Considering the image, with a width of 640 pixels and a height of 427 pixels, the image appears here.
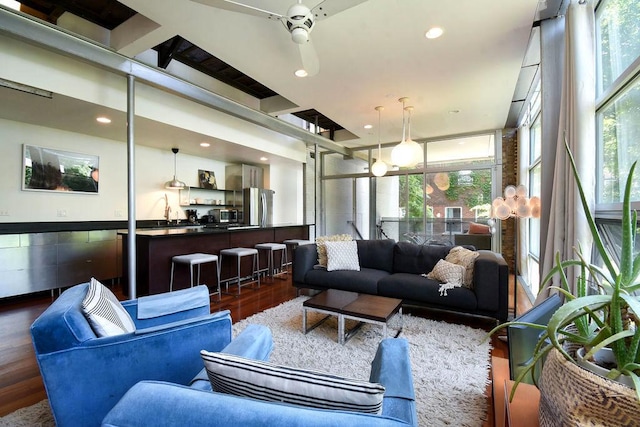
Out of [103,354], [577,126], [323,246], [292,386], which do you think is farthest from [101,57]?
[577,126]

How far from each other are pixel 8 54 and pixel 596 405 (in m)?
4.61

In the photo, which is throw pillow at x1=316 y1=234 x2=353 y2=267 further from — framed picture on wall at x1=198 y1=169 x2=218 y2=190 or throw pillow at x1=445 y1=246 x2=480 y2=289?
framed picture on wall at x1=198 y1=169 x2=218 y2=190

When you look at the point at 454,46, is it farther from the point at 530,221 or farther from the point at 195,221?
the point at 195,221

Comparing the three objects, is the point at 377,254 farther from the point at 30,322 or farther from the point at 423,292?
the point at 30,322

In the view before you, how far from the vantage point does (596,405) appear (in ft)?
2.04

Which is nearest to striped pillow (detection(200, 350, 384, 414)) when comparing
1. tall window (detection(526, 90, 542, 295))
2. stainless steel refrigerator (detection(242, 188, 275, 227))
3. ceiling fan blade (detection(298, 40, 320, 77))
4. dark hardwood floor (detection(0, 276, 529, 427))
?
dark hardwood floor (detection(0, 276, 529, 427))

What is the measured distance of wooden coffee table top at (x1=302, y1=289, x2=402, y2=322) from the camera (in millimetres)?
2502

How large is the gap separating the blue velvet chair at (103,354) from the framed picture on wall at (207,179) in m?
5.38

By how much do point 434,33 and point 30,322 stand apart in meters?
5.10

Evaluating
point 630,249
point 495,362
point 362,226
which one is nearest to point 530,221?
point 362,226

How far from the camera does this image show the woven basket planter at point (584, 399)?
1.95 feet

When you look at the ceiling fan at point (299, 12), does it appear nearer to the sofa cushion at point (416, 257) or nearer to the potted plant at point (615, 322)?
the potted plant at point (615, 322)

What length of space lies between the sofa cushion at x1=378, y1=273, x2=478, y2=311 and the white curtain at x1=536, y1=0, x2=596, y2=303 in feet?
3.12

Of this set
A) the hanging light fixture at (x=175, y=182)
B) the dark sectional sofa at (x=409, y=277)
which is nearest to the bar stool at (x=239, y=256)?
the dark sectional sofa at (x=409, y=277)
